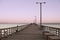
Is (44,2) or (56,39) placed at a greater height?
(44,2)

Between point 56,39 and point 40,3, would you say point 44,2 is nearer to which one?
point 40,3

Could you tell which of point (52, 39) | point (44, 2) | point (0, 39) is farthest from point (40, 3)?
point (52, 39)

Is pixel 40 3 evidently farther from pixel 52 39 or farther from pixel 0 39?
pixel 52 39

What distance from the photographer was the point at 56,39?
902cm

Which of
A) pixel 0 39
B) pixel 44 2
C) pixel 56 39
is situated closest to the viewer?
pixel 56 39

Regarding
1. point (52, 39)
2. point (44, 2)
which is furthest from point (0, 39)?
point (44, 2)

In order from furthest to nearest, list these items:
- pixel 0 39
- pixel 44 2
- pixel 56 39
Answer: pixel 44 2, pixel 0 39, pixel 56 39

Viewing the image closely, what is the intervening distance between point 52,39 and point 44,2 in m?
31.8

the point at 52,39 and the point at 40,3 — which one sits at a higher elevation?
the point at 40,3

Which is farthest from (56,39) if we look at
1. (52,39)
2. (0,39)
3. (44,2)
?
(44,2)

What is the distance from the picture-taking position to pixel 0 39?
12961 millimetres

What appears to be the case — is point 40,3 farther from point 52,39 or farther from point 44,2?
point 52,39

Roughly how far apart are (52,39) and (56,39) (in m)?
0.28

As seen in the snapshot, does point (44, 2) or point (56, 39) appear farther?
point (44, 2)
